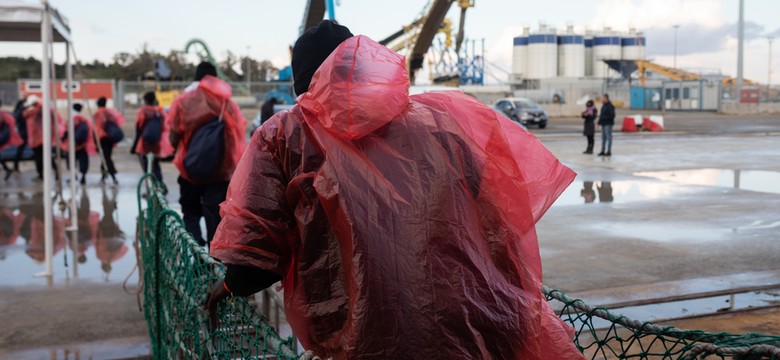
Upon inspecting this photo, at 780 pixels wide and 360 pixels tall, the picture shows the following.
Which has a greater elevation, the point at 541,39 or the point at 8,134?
the point at 541,39

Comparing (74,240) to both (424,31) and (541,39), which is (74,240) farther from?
(541,39)

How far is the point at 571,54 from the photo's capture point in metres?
88.2

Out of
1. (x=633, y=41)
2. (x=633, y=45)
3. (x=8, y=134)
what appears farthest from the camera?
(x=633, y=45)

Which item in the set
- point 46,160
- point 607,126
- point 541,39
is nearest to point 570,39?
point 541,39

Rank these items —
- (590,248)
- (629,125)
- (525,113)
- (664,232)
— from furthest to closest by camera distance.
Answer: (525,113), (629,125), (664,232), (590,248)

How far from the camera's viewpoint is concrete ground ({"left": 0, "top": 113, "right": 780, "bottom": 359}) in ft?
17.9

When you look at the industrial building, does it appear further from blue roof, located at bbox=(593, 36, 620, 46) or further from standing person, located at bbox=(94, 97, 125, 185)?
standing person, located at bbox=(94, 97, 125, 185)

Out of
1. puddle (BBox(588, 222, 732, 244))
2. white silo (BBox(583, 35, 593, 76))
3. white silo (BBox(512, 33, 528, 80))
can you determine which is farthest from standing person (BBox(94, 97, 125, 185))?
white silo (BBox(583, 35, 593, 76))

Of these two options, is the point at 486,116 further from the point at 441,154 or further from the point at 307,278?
the point at 307,278

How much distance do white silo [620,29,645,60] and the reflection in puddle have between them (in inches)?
3409

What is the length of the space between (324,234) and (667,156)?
17.9m

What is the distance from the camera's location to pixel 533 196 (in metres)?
2.24

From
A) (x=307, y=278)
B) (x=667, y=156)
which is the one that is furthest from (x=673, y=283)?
(x=667, y=156)

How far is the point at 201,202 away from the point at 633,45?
92775 mm
